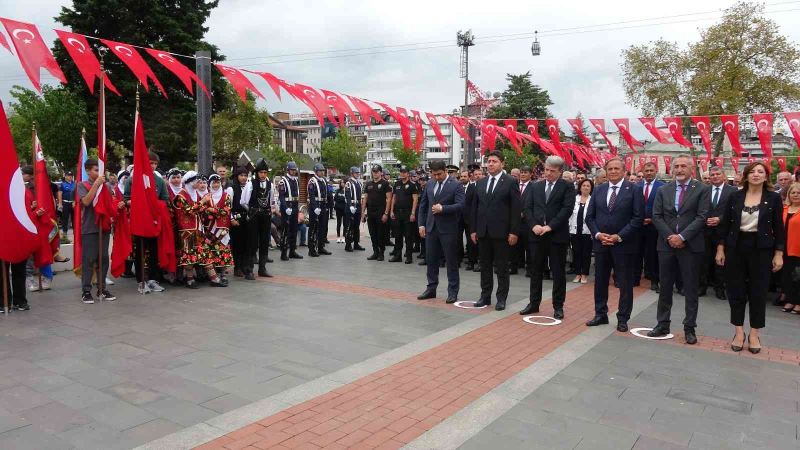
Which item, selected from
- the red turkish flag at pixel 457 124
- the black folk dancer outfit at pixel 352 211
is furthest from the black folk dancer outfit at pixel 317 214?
the red turkish flag at pixel 457 124

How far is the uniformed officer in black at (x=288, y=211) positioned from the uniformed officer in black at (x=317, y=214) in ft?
1.22

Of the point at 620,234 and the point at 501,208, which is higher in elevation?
the point at 501,208

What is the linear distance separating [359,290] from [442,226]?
171cm

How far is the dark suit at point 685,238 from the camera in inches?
236

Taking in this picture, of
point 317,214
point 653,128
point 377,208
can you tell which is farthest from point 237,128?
point 653,128

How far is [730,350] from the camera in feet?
19.1

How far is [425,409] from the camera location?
4.09m

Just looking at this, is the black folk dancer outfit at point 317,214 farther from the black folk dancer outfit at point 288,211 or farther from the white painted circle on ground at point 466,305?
the white painted circle on ground at point 466,305

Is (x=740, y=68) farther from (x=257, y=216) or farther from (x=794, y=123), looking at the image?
(x=257, y=216)

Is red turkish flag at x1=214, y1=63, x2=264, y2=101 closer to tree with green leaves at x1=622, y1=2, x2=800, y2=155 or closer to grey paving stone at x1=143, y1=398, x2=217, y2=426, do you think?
grey paving stone at x1=143, y1=398, x2=217, y2=426

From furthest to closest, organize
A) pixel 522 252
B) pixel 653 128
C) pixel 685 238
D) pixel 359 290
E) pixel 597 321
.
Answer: pixel 653 128
pixel 522 252
pixel 359 290
pixel 597 321
pixel 685 238

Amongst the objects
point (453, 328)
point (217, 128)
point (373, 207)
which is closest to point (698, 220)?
point (453, 328)

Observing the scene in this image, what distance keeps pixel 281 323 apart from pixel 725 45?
29.9 meters

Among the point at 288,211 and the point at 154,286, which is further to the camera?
the point at 288,211
